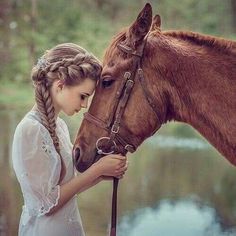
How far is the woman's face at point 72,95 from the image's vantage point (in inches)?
51.3

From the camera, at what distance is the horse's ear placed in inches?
50.3

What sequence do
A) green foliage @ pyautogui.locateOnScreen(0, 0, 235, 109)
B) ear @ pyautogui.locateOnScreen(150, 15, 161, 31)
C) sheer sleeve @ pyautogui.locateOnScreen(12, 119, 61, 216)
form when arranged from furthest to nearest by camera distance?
green foliage @ pyautogui.locateOnScreen(0, 0, 235, 109)
ear @ pyautogui.locateOnScreen(150, 15, 161, 31)
sheer sleeve @ pyautogui.locateOnScreen(12, 119, 61, 216)

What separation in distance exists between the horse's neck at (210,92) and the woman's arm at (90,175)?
0.64ft

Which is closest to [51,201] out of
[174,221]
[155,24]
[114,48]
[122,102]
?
[122,102]

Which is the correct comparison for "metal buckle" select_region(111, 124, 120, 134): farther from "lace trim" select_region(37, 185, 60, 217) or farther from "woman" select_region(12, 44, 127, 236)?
"lace trim" select_region(37, 185, 60, 217)

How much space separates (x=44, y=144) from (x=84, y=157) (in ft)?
0.35

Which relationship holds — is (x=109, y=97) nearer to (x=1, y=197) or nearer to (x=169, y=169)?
(x=1, y=197)

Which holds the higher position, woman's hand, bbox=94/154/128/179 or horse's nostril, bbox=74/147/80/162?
horse's nostril, bbox=74/147/80/162

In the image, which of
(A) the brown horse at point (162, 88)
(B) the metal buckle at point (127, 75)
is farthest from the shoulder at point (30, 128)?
(B) the metal buckle at point (127, 75)

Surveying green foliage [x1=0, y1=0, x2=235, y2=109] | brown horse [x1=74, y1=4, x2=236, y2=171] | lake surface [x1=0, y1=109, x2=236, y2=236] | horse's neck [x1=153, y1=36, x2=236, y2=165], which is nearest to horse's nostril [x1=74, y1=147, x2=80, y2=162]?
brown horse [x1=74, y1=4, x2=236, y2=171]

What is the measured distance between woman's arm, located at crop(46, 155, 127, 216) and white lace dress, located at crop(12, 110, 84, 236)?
17 mm

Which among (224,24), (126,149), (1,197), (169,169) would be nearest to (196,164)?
(169,169)

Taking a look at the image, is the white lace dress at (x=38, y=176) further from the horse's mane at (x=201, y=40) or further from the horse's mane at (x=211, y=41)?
the horse's mane at (x=211, y=41)

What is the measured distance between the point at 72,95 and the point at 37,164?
0.17 meters
